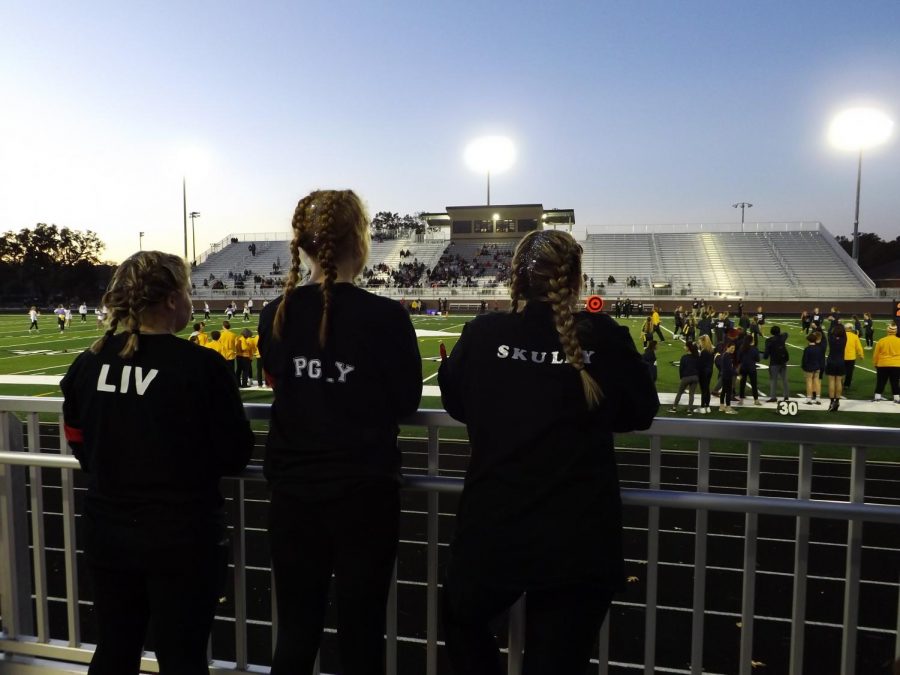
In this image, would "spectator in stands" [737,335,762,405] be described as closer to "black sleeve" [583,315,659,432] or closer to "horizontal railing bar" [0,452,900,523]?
"horizontal railing bar" [0,452,900,523]

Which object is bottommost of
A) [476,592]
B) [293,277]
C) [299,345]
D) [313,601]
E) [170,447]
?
[313,601]

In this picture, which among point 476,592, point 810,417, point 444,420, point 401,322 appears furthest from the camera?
point 810,417

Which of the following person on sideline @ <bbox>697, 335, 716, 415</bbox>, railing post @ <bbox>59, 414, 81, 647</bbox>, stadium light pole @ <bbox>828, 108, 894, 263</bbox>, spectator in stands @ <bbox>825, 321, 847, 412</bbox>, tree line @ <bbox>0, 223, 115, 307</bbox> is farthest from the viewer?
tree line @ <bbox>0, 223, 115, 307</bbox>

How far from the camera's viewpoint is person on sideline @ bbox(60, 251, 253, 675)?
73.2 inches

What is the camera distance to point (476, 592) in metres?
1.67

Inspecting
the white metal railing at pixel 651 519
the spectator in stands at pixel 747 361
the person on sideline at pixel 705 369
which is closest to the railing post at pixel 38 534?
the white metal railing at pixel 651 519

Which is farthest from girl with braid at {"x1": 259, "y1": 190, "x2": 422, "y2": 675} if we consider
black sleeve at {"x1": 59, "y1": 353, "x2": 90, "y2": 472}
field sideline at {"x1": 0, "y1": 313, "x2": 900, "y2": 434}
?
field sideline at {"x1": 0, "y1": 313, "x2": 900, "y2": 434}

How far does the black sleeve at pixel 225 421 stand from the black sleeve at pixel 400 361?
482 millimetres

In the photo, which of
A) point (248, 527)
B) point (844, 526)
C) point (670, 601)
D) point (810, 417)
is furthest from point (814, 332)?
point (248, 527)

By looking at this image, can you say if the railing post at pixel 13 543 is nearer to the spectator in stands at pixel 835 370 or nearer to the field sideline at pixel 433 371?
the field sideline at pixel 433 371

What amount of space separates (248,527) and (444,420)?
4770 mm

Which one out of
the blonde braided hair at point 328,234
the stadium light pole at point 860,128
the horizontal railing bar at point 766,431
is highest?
the stadium light pole at point 860,128

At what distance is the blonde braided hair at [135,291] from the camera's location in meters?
1.90

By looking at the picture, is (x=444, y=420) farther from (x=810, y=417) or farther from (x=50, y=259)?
(x=50, y=259)
